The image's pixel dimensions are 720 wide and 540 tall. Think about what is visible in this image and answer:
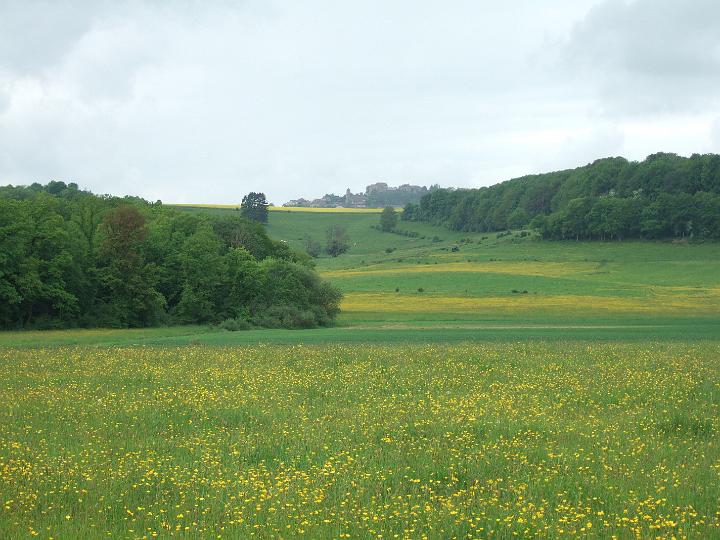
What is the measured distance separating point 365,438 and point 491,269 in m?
95.3

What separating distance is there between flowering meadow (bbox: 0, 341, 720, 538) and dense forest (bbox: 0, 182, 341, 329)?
32605 mm

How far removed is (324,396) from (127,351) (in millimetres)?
16742

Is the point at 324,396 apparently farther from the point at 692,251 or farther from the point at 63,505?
the point at 692,251

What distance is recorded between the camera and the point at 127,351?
36.8 meters

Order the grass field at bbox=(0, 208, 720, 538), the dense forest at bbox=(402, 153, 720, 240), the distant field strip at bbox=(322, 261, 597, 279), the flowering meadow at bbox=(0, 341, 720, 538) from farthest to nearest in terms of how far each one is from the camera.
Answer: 1. the dense forest at bbox=(402, 153, 720, 240)
2. the distant field strip at bbox=(322, 261, 597, 279)
3. the grass field at bbox=(0, 208, 720, 538)
4. the flowering meadow at bbox=(0, 341, 720, 538)

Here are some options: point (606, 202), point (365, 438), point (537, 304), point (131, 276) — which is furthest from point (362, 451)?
point (606, 202)

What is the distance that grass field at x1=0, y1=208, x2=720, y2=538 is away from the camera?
1216cm

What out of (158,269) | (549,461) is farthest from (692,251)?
(549,461)

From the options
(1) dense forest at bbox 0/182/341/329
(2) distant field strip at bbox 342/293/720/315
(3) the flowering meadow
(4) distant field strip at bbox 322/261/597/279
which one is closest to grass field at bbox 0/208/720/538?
(3) the flowering meadow

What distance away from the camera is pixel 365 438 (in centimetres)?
1780

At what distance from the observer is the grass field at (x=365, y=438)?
12156mm

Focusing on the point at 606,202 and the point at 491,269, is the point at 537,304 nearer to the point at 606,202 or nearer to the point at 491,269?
the point at 491,269

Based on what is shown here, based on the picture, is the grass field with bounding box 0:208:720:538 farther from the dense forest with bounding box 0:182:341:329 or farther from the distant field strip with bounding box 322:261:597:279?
the distant field strip with bounding box 322:261:597:279

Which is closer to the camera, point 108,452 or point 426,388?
point 108,452
